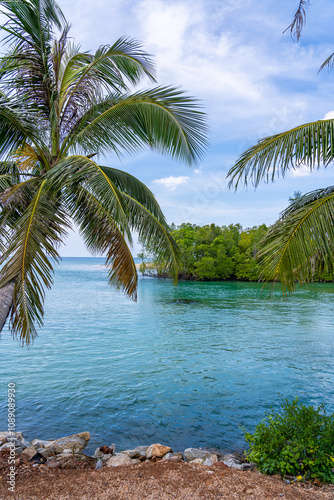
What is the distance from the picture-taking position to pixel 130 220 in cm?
552

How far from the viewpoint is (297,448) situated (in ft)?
12.9

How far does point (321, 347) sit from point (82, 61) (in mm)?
12820

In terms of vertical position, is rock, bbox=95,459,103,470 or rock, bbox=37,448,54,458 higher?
rock, bbox=95,459,103,470

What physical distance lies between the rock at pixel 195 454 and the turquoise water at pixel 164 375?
0.61 metres

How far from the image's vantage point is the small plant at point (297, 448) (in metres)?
3.95

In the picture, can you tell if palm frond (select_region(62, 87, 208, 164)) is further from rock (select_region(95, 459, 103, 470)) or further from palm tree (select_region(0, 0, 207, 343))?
rock (select_region(95, 459, 103, 470))

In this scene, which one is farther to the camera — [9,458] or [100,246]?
[100,246]

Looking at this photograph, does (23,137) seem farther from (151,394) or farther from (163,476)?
(151,394)

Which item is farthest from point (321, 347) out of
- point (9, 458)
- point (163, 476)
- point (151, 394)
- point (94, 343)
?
point (9, 458)

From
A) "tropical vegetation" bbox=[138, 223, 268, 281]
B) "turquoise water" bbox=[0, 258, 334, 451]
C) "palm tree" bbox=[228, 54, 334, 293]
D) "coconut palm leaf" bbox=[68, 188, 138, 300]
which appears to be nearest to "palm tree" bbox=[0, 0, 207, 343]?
"coconut palm leaf" bbox=[68, 188, 138, 300]

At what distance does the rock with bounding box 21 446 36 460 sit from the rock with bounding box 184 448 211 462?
7.66ft

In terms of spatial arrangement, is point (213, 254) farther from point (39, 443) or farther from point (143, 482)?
point (143, 482)

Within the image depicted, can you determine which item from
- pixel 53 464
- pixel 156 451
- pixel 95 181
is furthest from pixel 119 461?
pixel 95 181

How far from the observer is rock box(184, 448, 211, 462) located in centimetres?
517
